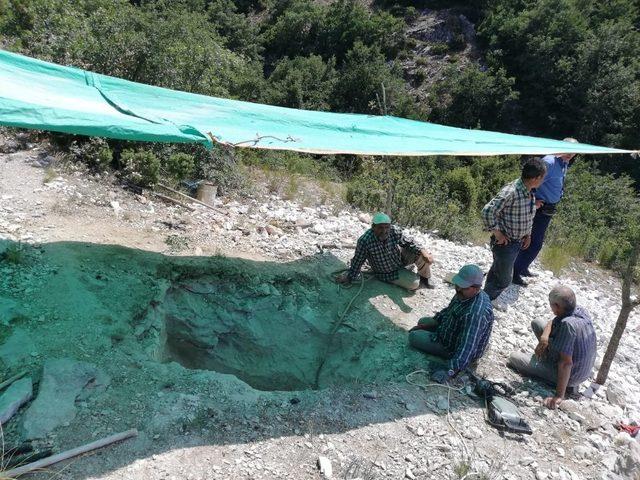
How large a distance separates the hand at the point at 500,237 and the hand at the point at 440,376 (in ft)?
3.89

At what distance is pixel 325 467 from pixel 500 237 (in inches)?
87.0

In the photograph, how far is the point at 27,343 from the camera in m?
2.93

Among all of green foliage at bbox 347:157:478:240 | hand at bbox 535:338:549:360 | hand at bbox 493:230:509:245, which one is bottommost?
hand at bbox 535:338:549:360

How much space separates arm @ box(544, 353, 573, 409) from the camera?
3082mm

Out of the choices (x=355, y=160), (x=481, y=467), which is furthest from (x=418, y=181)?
(x=481, y=467)

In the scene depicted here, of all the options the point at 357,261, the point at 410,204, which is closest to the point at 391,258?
the point at 357,261

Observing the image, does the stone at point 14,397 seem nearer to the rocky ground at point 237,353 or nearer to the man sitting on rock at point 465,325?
the rocky ground at point 237,353

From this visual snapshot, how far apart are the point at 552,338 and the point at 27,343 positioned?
3.32 metres

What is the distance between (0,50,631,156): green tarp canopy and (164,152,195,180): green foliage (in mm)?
1776

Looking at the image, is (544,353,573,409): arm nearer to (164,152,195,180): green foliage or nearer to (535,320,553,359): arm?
(535,320,553,359): arm

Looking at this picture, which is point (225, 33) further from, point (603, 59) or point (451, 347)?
point (451, 347)

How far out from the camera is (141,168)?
5.32 meters

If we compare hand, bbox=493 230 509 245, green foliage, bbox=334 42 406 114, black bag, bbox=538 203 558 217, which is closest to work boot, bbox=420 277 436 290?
hand, bbox=493 230 509 245

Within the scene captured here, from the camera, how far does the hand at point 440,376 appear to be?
3184 millimetres
